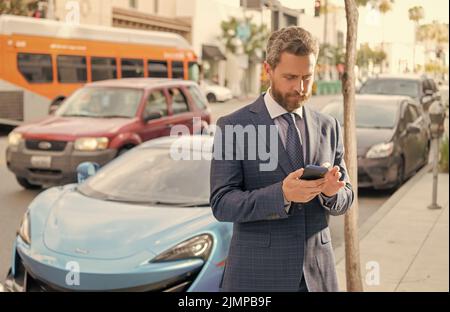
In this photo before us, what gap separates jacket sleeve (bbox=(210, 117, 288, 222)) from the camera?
1920 mm

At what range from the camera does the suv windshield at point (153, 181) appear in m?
4.74

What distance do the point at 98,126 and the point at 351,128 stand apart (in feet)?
18.5

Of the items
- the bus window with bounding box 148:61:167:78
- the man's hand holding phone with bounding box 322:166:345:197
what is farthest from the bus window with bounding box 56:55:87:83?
the man's hand holding phone with bounding box 322:166:345:197

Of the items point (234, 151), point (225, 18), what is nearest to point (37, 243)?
point (225, 18)

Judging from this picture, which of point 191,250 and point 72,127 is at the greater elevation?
point 72,127

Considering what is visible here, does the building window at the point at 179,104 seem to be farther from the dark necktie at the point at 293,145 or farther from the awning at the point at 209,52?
the dark necktie at the point at 293,145

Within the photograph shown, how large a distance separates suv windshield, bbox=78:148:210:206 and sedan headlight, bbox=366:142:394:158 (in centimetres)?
319

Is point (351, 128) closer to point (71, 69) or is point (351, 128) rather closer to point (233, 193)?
point (233, 193)

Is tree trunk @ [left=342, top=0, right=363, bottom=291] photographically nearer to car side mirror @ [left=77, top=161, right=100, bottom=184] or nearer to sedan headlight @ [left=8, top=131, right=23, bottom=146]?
car side mirror @ [left=77, top=161, right=100, bottom=184]

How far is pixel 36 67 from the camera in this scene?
1050 centimetres

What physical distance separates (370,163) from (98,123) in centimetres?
295

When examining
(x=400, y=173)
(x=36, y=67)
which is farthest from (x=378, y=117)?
(x=36, y=67)
